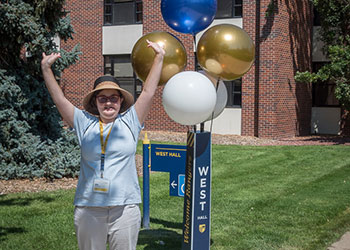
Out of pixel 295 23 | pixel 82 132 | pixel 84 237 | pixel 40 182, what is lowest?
pixel 40 182

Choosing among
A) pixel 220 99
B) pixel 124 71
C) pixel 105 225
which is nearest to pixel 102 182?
pixel 105 225

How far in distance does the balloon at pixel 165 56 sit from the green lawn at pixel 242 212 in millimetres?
2073

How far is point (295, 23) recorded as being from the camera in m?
17.8

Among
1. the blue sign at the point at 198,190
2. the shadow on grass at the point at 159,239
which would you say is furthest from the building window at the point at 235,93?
the blue sign at the point at 198,190

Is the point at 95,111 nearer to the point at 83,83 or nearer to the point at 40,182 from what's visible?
the point at 40,182

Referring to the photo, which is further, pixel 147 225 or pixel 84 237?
pixel 147 225

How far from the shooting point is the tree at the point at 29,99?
876 cm

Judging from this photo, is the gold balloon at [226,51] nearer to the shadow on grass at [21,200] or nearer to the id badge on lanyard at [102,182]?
the id badge on lanyard at [102,182]

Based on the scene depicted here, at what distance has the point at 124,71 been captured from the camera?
62.2 feet

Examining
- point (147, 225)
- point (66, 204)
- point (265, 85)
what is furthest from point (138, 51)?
point (265, 85)

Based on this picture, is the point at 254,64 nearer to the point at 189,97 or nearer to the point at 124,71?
the point at 124,71

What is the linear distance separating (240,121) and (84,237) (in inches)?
563

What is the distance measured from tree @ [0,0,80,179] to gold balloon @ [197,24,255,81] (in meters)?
5.33

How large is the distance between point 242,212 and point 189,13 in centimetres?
340
